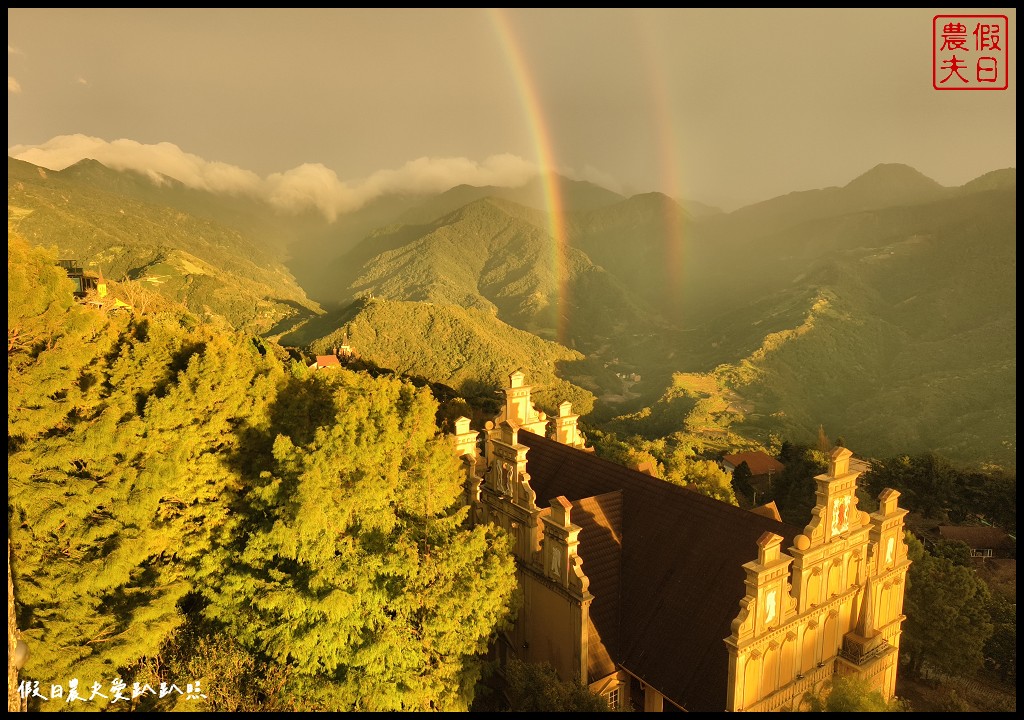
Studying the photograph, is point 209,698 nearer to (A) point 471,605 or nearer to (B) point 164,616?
(B) point 164,616

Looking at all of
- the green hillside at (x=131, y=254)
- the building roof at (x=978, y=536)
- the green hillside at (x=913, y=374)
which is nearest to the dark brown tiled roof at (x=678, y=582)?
the building roof at (x=978, y=536)

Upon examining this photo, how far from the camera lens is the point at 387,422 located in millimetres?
18359

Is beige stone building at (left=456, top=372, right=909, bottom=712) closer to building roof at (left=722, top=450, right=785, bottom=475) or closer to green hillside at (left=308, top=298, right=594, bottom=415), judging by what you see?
building roof at (left=722, top=450, right=785, bottom=475)

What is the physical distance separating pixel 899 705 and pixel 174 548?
72.7 ft

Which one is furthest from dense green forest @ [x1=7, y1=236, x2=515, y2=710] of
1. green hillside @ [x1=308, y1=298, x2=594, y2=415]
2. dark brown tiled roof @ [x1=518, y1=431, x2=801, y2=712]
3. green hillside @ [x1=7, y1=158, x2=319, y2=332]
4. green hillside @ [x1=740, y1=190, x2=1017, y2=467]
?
green hillside @ [x1=7, y1=158, x2=319, y2=332]

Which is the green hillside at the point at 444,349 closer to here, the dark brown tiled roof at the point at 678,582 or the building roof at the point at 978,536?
the building roof at the point at 978,536

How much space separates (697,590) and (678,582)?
761 millimetres

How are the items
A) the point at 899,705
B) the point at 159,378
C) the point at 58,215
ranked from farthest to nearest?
the point at 58,215 < the point at 159,378 < the point at 899,705

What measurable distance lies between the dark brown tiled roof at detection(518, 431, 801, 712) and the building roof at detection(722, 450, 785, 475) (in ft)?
198

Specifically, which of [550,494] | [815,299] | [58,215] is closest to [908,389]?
[815,299]

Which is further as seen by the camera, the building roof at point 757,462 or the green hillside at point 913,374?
the green hillside at point 913,374

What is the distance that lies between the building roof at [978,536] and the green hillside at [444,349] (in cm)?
6820

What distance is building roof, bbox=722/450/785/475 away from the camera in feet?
254

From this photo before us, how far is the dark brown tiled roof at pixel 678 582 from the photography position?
699 inches
